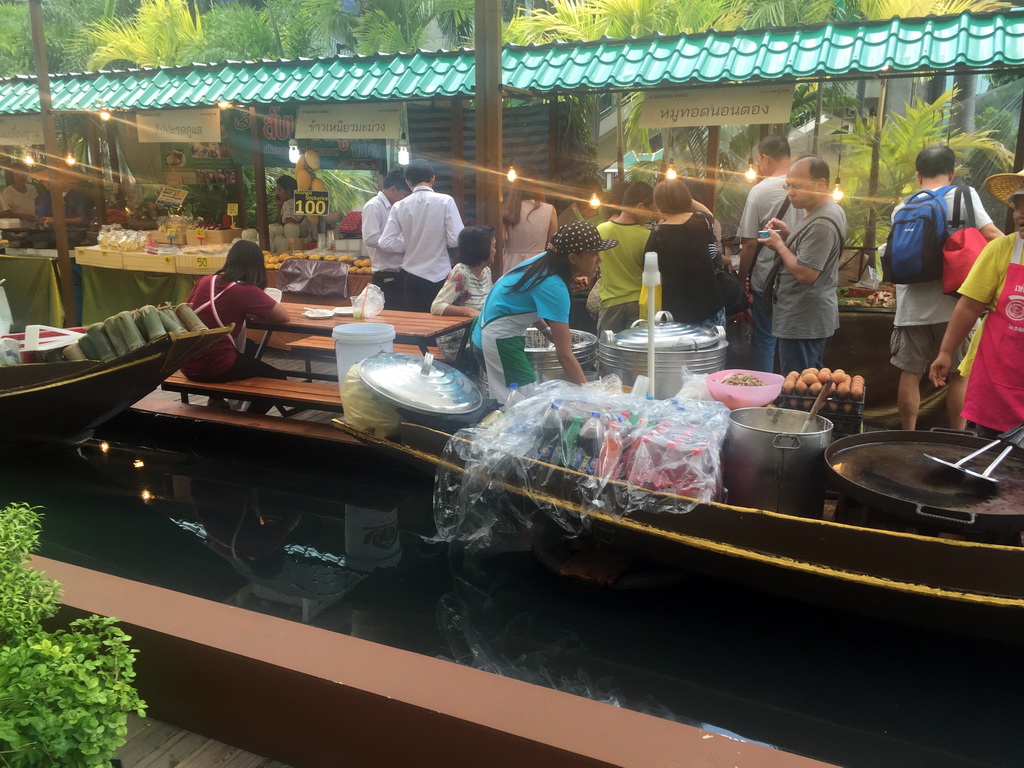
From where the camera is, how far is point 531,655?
356 cm

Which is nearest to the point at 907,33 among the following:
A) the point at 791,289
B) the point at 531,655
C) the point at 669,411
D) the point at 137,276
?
the point at 791,289

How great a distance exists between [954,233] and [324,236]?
8.12 metres

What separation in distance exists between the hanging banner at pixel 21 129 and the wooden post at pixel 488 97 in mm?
8901

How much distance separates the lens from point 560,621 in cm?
379

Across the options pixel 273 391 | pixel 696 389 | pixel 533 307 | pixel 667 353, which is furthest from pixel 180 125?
pixel 696 389

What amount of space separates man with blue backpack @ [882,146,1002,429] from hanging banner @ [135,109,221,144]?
784 cm

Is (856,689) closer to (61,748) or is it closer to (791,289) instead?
(791,289)

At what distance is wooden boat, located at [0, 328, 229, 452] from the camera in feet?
17.0

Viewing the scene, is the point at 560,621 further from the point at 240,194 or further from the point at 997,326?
the point at 240,194

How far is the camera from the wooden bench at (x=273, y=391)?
18.4 feet

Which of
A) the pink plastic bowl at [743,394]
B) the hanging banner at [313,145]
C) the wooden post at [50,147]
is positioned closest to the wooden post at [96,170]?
the hanging banner at [313,145]

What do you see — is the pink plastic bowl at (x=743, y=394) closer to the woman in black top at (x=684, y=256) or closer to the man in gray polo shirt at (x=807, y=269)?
the man in gray polo shirt at (x=807, y=269)

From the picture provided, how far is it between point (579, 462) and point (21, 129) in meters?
11.5

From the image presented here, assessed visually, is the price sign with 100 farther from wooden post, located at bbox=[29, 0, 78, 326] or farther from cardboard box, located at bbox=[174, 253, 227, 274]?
wooden post, located at bbox=[29, 0, 78, 326]
